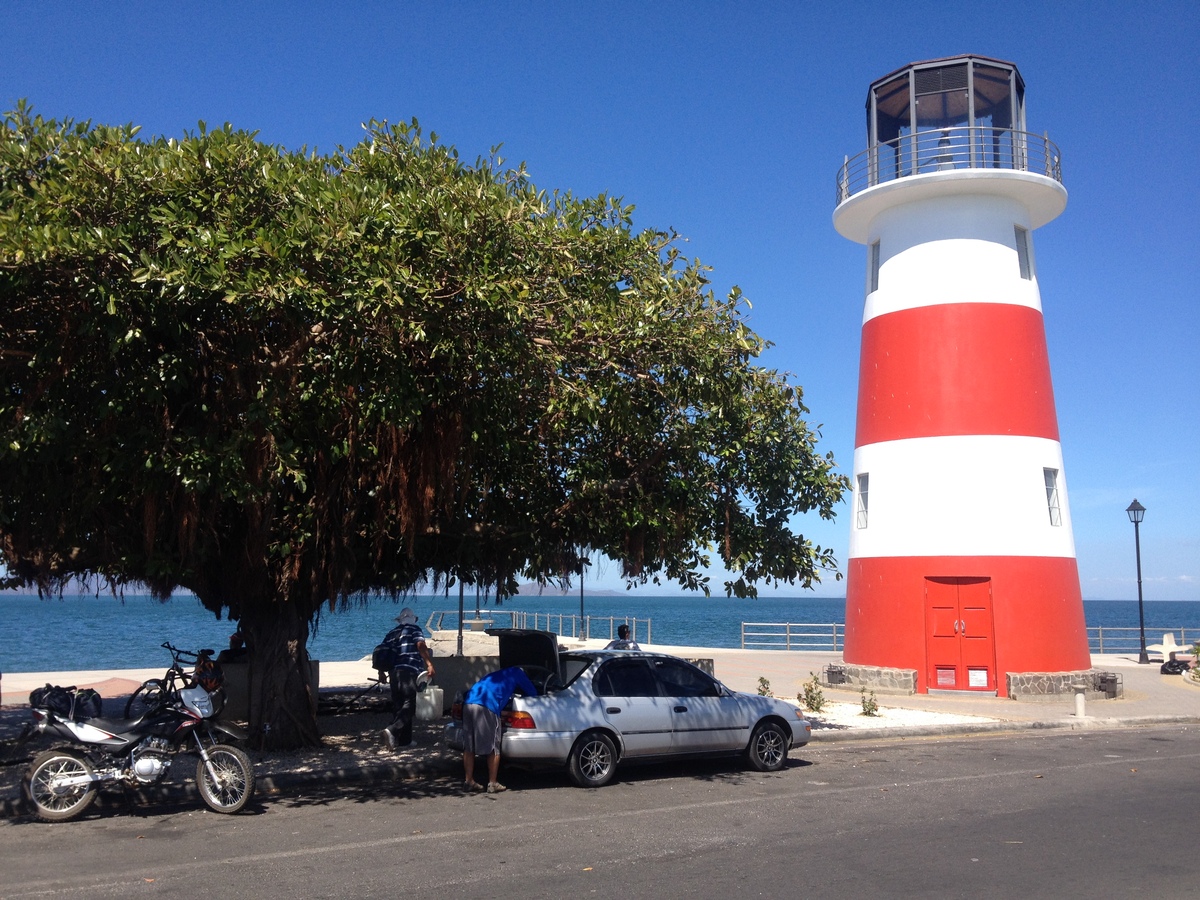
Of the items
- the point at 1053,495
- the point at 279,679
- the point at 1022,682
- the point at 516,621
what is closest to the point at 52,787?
the point at 279,679

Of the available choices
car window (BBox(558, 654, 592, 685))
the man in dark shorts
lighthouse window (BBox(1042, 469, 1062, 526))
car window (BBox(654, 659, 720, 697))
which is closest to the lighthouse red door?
lighthouse window (BBox(1042, 469, 1062, 526))

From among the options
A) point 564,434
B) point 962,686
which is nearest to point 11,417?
point 564,434

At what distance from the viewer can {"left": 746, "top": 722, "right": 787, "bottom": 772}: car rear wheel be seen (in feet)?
41.1

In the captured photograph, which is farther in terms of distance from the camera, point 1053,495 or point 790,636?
point 790,636

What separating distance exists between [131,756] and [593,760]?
15.3 ft

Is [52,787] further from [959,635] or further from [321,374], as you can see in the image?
[959,635]

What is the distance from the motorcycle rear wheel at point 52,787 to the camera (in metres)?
9.61

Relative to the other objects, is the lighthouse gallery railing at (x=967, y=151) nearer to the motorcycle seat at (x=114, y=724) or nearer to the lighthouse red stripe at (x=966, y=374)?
the lighthouse red stripe at (x=966, y=374)

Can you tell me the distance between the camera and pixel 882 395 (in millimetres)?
22344

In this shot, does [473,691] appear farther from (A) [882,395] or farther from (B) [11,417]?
(A) [882,395]

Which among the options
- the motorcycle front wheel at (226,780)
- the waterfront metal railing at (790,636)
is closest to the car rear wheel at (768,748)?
the motorcycle front wheel at (226,780)

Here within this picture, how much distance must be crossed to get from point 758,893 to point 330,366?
6.33m

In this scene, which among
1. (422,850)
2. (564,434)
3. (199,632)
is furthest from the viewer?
(199,632)

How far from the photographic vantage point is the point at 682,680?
40.8 ft
